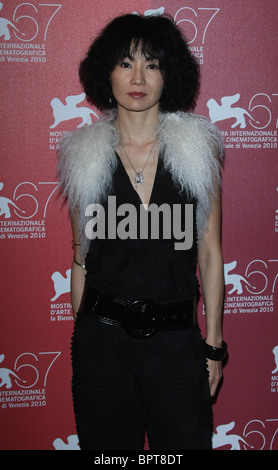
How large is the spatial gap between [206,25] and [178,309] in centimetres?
142

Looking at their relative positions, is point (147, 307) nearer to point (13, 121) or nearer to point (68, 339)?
point (68, 339)

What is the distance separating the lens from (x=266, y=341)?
8.25 ft

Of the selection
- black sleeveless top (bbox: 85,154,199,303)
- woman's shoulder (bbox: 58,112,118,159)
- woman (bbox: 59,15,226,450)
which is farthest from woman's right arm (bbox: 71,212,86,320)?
woman's shoulder (bbox: 58,112,118,159)

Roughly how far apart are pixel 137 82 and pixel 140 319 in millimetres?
888

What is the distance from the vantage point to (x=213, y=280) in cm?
190

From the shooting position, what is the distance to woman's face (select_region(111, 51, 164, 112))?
1.77 metres

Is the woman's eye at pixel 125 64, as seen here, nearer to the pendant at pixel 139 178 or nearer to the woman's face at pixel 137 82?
the woman's face at pixel 137 82

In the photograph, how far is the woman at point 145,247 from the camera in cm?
171

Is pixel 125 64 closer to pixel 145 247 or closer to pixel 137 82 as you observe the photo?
pixel 137 82

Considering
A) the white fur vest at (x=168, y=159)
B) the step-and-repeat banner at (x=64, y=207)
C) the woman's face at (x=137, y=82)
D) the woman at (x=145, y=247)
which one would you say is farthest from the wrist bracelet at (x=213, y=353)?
the woman's face at (x=137, y=82)

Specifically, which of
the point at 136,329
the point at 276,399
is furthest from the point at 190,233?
the point at 276,399

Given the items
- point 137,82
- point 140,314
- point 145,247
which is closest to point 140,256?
point 145,247

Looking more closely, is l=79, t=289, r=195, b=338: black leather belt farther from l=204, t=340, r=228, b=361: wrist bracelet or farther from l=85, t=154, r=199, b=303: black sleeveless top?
l=204, t=340, r=228, b=361: wrist bracelet

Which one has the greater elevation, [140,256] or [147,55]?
[147,55]
